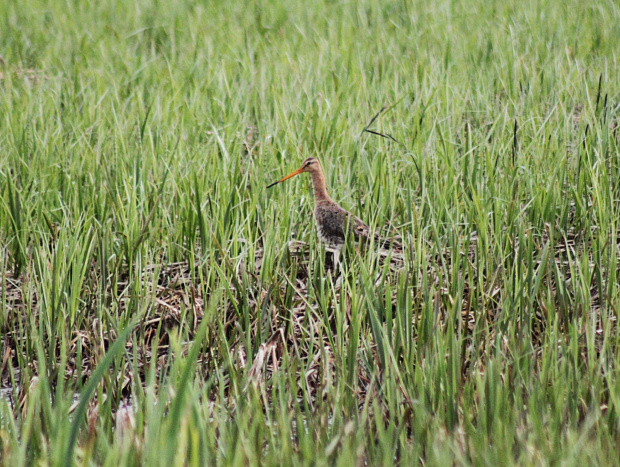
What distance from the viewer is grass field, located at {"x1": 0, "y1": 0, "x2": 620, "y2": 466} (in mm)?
2258

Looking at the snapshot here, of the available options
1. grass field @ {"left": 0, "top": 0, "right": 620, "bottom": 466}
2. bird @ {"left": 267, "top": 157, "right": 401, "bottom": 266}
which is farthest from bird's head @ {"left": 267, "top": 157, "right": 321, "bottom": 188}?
grass field @ {"left": 0, "top": 0, "right": 620, "bottom": 466}

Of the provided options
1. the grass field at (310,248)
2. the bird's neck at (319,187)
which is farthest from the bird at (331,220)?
the grass field at (310,248)

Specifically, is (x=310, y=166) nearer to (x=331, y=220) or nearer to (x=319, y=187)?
(x=319, y=187)

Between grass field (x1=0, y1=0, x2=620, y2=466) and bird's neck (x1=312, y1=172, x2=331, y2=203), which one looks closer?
grass field (x1=0, y1=0, x2=620, y2=466)

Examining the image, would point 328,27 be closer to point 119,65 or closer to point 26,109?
point 119,65

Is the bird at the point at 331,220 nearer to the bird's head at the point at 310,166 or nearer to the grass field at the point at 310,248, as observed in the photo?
the bird's head at the point at 310,166

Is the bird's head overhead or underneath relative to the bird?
overhead

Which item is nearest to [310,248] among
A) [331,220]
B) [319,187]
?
[331,220]

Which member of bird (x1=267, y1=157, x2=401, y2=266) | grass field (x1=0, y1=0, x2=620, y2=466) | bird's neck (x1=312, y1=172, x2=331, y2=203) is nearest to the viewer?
grass field (x1=0, y1=0, x2=620, y2=466)

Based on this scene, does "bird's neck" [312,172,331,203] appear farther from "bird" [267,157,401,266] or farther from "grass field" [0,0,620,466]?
"grass field" [0,0,620,466]

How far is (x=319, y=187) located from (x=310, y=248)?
719mm

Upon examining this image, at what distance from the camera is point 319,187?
438 centimetres

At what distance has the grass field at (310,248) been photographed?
2.26 meters

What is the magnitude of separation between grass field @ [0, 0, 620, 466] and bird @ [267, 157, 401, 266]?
0.35 ft
